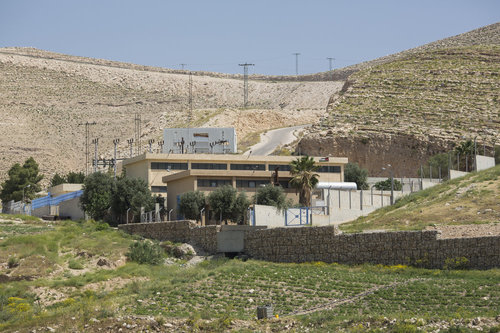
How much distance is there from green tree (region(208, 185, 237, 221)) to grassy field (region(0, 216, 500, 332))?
989 centimetres

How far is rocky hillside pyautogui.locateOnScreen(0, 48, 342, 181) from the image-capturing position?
Result: 13688 centimetres

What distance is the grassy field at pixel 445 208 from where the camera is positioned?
42.2 metres

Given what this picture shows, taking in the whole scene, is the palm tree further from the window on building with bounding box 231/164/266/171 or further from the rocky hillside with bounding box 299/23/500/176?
the rocky hillside with bounding box 299/23/500/176

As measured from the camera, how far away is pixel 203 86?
18650 cm

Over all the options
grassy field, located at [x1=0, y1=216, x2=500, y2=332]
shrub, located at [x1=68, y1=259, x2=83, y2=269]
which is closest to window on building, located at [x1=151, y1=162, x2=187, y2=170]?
grassy field, located at [x1=0, y1=216, x2=500, y2=332]

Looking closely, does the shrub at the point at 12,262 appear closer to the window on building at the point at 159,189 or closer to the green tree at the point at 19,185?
the window on building at the point at 159,189

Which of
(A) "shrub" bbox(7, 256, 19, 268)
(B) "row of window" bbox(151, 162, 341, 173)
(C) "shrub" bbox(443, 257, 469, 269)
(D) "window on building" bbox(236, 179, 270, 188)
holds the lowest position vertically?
(A) "shrub" bbox(7, 256, 19, 268)

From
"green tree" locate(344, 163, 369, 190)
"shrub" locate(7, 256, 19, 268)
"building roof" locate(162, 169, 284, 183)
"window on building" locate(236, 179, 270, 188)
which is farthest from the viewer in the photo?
"green tree" locate(344, 163, 369, 190)

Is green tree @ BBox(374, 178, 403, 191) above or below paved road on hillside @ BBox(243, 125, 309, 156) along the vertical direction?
below

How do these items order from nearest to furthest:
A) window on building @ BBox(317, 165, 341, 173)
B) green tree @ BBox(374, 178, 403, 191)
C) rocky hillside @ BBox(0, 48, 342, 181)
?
green tree @ BBox(374, 178, 403, 191), window on building @ BBox(317, 165, 341, 173), rocky hillside @ BBox(0, 48, 342, 181)

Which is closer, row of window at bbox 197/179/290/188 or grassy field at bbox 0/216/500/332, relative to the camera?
grassy field at bbox 0/216/500/332

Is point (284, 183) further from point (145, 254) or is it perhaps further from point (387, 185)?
point (145, 254)

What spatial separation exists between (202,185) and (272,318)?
114 ft

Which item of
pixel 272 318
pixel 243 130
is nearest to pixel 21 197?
pixel 243 130
